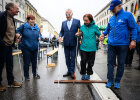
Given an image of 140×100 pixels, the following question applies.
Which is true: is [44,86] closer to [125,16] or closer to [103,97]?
[103,97]

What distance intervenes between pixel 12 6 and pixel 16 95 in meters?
2.17

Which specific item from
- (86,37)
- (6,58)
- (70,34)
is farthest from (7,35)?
(86,37)

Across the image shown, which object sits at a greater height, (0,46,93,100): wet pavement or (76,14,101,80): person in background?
(76,14,101,80): person in background

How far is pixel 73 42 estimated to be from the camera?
4.01 metres

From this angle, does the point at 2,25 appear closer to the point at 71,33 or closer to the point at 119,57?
the point at 71,33

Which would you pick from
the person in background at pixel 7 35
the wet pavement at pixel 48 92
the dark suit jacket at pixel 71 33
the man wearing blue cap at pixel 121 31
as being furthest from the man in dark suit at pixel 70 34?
the person in background at pixel 7 35

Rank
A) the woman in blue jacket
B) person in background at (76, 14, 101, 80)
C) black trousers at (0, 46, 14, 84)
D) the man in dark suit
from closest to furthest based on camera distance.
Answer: black trousers at (0, 46, 14, 84)
person in background at (76, 14, 101, 80)
the woman in blue jacket
the man in dark suit

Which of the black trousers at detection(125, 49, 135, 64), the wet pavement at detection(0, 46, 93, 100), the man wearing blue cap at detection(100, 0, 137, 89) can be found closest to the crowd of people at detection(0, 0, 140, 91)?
the man wearing blue cap at detection(100, 0, 137, 89)

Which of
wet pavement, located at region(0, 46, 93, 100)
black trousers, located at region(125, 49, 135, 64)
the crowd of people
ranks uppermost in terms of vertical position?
the crowd of people

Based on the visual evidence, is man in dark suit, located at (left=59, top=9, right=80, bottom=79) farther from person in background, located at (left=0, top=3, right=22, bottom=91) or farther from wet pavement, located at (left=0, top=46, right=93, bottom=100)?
person in background, located at (left=0, top=3, right=22, bottom=91)

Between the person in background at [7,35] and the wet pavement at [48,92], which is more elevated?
the person in background at [7,35]

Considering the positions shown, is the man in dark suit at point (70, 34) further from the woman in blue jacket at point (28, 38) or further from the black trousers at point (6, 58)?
the black trousers at point (6, 58)

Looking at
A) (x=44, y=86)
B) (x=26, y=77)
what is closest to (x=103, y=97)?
(x=44, y=86)

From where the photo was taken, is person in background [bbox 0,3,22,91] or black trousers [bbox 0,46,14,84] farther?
black trousers [bbox 0,46,14,84]
